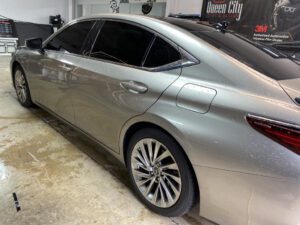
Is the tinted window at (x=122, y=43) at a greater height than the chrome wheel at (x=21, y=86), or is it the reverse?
the tinted window at (x=122, y=43)

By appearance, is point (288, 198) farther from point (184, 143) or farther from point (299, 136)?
point (184, 143)

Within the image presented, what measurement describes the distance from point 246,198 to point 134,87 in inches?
35.3

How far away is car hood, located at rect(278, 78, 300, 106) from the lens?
1.22 metres

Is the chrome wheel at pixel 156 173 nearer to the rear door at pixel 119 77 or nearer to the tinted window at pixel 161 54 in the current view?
the rear door at pixel 119 77

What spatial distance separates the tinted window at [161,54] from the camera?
1601mm

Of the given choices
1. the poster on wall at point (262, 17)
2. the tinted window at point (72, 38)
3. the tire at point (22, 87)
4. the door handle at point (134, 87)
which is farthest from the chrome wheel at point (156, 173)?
the poster on wall at point (262, 17)

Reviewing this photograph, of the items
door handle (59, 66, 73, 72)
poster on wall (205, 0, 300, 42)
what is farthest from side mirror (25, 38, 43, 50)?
poster on wall (205, 0, 300, 42)

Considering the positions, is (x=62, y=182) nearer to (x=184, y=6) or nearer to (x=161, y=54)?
(x=161, y=54)

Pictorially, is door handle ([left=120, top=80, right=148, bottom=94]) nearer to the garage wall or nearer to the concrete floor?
the concrete floor

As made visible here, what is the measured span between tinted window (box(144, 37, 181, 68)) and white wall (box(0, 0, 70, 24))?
31.1 ft

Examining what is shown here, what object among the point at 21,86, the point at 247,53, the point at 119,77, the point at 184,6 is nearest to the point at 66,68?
the point at 119,77

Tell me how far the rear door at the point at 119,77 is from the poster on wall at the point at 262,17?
3913mm

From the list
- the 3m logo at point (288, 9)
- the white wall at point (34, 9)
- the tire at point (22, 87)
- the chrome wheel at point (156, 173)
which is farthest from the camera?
the white wall at point (34, 9)

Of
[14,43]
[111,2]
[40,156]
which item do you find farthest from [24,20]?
[40,156]
